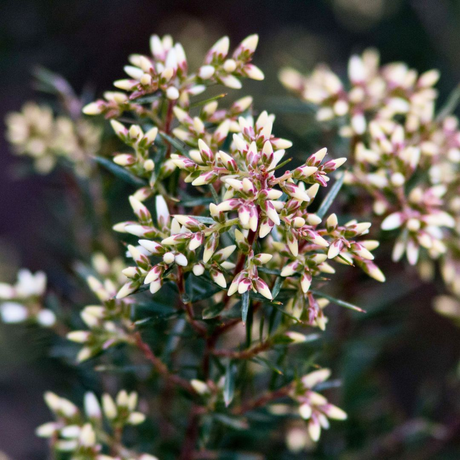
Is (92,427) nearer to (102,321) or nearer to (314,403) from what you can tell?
(102,321)

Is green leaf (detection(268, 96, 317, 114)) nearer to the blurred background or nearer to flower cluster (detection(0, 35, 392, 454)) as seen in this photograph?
the blurred background

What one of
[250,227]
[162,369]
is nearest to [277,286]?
[250,227]

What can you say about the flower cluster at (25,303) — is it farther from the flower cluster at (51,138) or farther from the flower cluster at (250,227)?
the flower cluster at (250,227)

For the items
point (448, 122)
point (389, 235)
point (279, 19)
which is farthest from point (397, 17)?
point (389, 235)

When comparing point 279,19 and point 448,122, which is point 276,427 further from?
point 279,19

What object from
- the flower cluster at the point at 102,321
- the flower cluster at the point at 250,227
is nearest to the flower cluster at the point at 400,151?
the flower cluster at the point at 250,227

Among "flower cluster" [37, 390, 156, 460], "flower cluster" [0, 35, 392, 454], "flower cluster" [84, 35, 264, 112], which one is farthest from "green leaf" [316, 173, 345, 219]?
"flower cluster" [37, 390, 156, 460]
